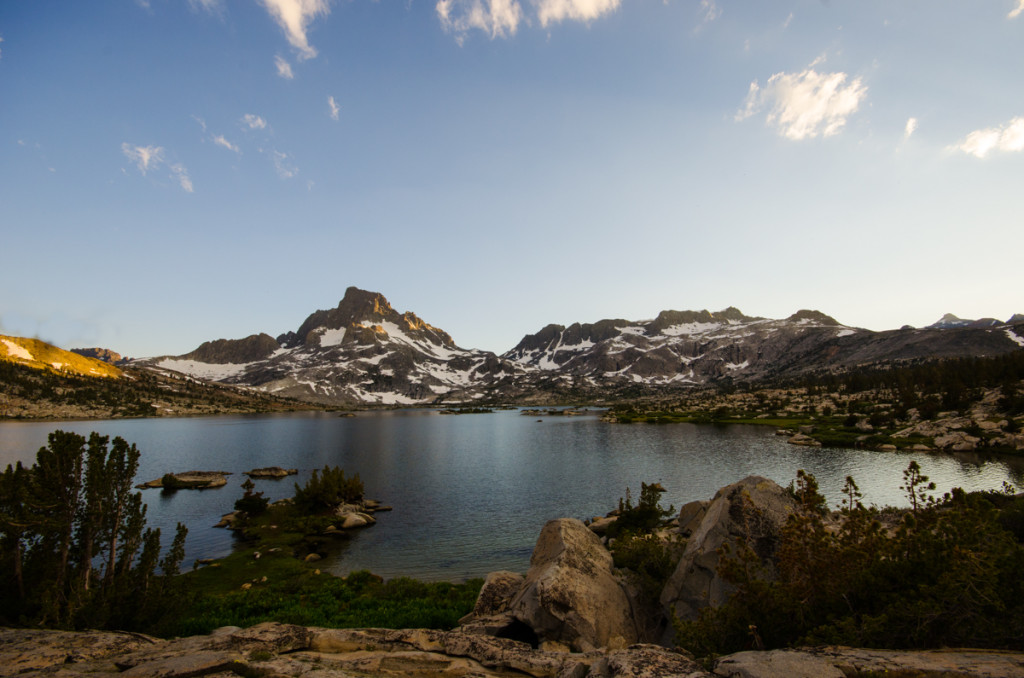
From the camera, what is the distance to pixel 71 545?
1611 centimetres

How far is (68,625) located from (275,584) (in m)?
13.9

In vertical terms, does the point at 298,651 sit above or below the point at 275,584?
above

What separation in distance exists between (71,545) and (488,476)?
161ft

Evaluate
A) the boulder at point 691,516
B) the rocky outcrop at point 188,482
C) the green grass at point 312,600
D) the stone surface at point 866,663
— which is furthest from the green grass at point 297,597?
the rocky outcrop at point 188,482

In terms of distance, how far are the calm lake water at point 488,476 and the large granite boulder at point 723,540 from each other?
1561 centimetres

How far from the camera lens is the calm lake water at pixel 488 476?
34.5m

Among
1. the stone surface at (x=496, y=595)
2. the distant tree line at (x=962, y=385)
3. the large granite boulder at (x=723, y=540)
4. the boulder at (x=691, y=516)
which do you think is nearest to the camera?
the large granite boulder at (x=723, y=540)

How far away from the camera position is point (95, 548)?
53.7 ft

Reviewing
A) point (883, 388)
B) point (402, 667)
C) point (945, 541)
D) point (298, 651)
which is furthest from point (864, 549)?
point (883, 388)

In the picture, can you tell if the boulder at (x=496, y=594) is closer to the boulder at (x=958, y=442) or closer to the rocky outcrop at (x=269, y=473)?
the rocky outcrop at (x=269, y=473)

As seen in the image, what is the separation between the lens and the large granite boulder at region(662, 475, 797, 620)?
14.5 m

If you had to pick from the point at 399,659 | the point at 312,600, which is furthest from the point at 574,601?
the point at 312,600

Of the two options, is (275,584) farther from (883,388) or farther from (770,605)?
(883,388)

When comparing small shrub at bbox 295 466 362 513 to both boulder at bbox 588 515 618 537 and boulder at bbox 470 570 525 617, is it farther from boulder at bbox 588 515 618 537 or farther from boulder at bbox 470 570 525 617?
boulder at bbox 470 570 525 617
